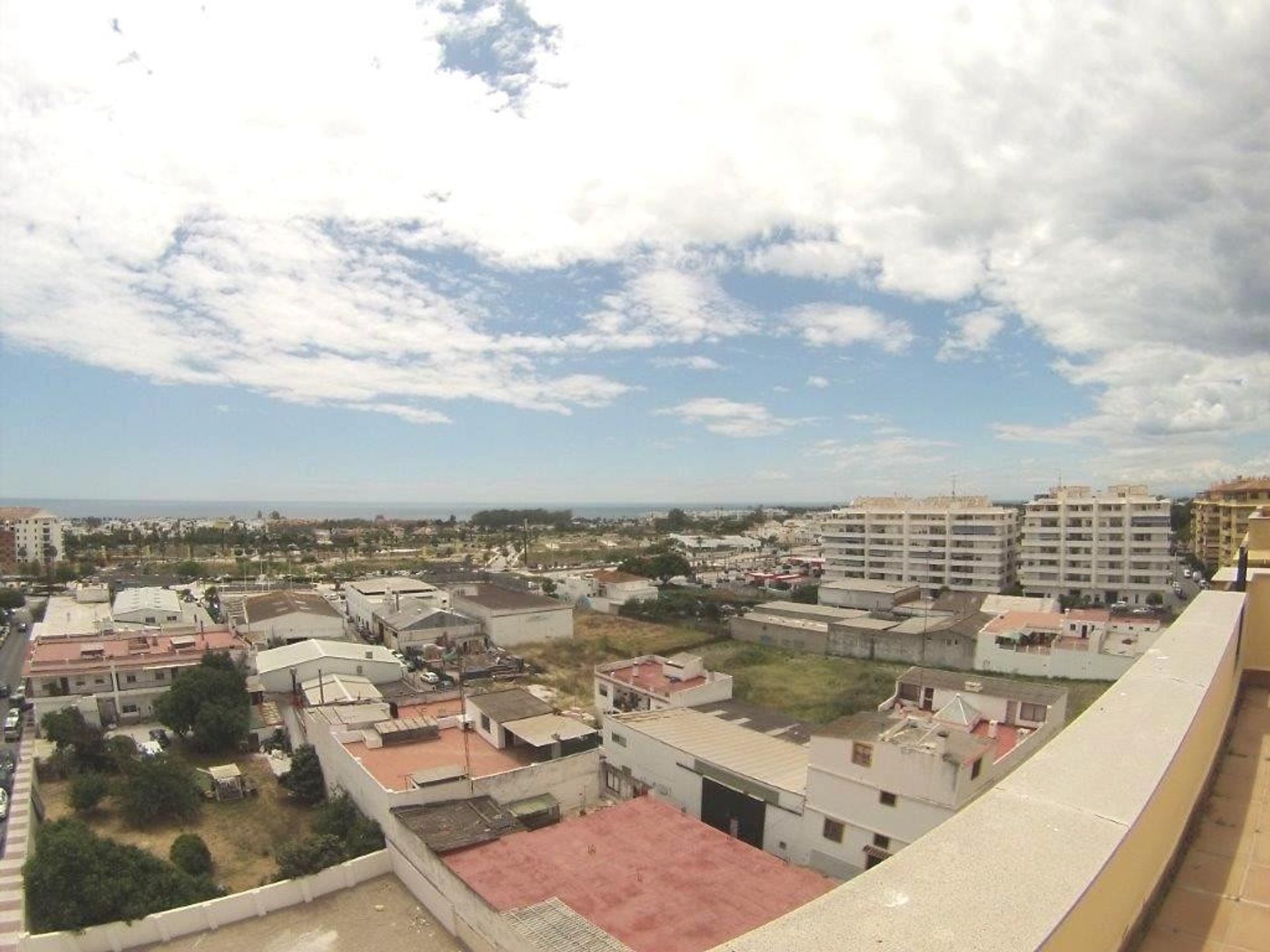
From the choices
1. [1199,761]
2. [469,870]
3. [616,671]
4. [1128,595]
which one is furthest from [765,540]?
[1199,761]

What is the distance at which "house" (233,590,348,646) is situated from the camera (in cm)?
2916

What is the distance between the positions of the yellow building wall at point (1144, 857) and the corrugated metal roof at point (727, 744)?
10043 millimetres

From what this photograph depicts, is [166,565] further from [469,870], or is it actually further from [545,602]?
[469,870]

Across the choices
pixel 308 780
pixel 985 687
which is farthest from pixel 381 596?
pixel 985 687

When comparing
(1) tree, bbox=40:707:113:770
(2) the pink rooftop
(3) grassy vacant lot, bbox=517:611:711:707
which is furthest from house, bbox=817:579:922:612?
(1) tree, bbox=40:707:113:770

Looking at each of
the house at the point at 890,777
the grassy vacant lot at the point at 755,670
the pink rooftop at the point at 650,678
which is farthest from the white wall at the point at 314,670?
the house at the point at 890,777

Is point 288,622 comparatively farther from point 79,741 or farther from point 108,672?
point 79,741

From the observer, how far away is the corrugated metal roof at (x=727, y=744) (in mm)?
13250

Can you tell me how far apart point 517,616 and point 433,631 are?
10.8 feet

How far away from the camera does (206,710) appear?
19.3 meters

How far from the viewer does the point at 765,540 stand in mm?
91062

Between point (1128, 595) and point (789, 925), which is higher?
point (789, 925)

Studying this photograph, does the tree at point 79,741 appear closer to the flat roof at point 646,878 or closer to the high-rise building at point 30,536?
the flat roof at point 646,878

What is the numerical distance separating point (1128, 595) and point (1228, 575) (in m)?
36.3
